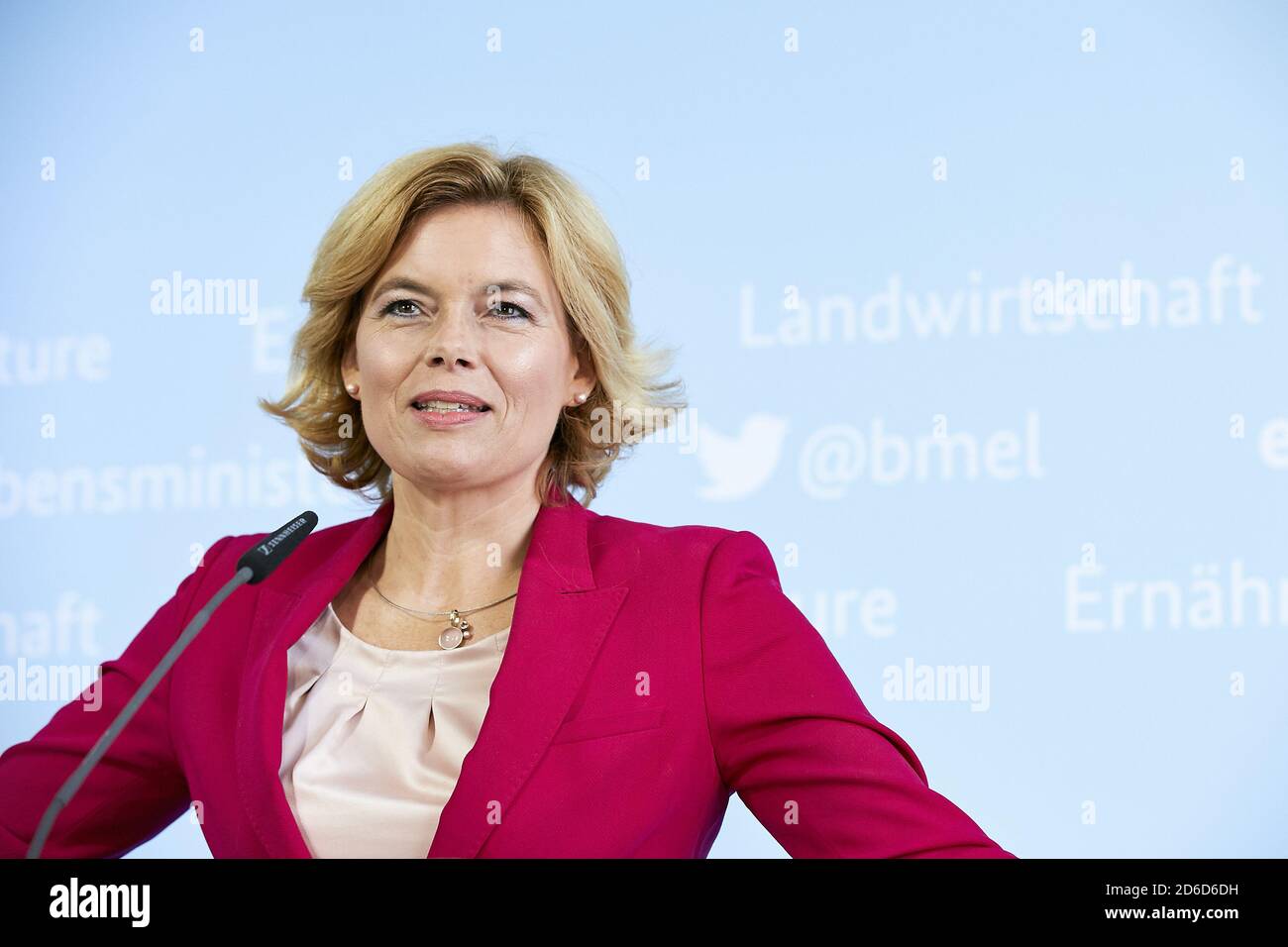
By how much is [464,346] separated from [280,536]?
1.40 ft

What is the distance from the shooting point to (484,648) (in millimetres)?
1627

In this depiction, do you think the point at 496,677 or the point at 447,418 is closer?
the point at 496,677

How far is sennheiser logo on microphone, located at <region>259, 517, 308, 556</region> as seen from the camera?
4.14 ft

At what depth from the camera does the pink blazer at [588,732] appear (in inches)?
56.5

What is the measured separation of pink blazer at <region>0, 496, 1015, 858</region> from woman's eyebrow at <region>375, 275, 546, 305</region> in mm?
301

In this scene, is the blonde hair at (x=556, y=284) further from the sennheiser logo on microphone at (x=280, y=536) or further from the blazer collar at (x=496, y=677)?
the sennheiser logo on microphone at (x=280, y=536)

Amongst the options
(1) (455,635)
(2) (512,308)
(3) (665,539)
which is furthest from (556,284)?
(1) (455,635)

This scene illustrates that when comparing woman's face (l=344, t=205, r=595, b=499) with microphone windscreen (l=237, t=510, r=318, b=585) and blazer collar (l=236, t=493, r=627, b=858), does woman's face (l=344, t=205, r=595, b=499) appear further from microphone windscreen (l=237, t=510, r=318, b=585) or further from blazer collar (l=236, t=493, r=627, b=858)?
microphone windscreen (l=237, t=510, r=318, b=585)

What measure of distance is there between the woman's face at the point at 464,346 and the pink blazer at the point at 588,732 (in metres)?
0.14

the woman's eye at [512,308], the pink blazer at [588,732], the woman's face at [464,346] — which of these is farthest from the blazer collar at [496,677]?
the woman's eye at [512,308]

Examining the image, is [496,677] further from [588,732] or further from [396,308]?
[396,308]
